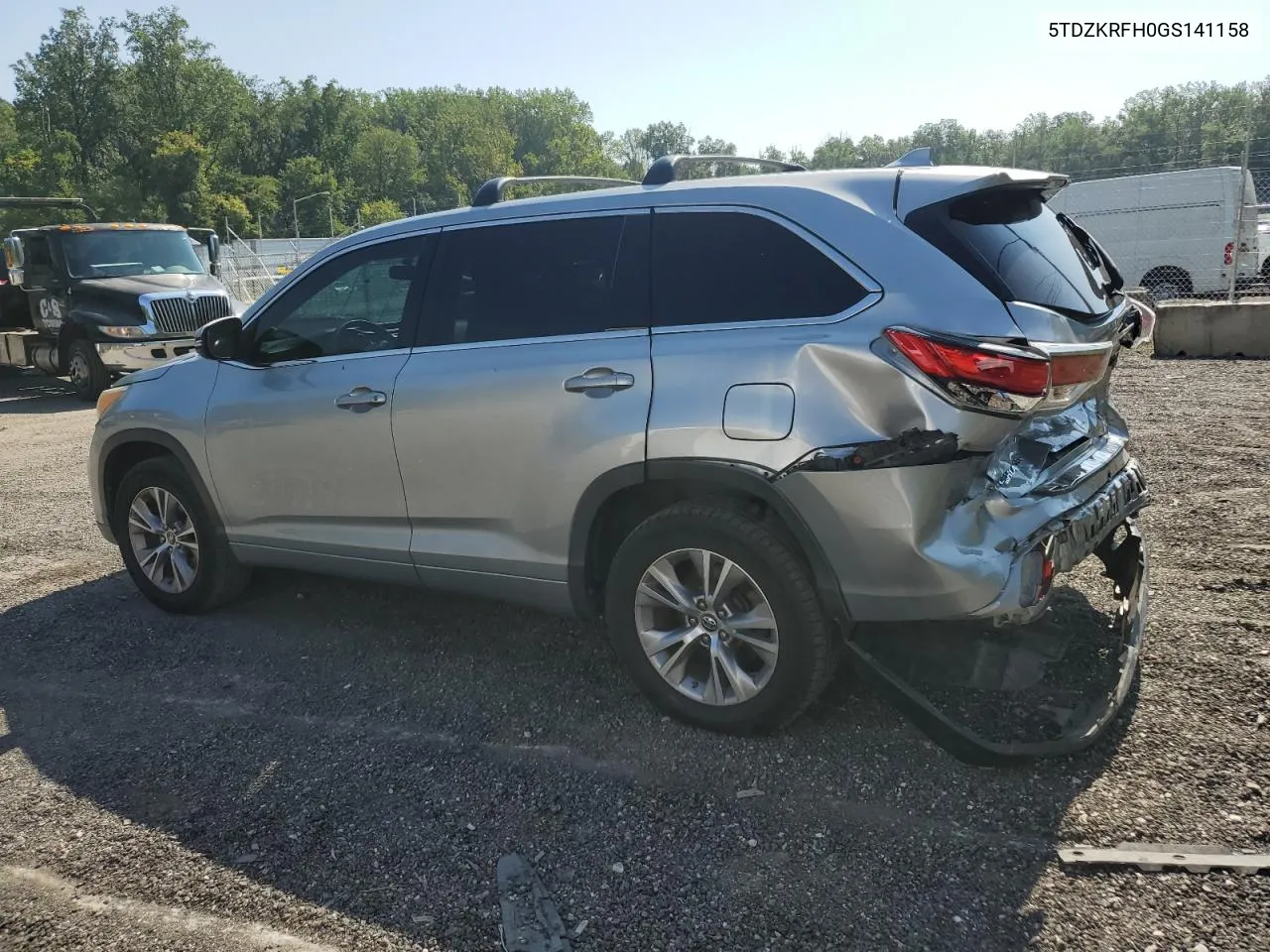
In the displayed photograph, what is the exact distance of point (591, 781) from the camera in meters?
3.27

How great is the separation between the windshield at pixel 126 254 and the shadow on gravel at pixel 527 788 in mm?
11316

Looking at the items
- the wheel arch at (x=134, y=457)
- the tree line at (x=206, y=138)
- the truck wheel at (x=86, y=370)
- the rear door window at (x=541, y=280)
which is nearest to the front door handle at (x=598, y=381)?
the rear door window at (x=541, y=280)

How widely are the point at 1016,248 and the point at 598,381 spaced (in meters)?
1.46

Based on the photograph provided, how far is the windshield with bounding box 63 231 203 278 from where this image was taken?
1415 cm

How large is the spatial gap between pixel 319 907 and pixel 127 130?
81114 millimetres

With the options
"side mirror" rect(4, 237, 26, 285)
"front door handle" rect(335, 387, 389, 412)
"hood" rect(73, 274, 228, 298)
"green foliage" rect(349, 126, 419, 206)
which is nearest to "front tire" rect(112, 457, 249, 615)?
"front door handle" rect(335, 387, 389, 412)

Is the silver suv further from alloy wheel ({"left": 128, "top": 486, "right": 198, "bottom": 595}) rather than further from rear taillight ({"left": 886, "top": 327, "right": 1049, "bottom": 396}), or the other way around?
alloy wheel ({"left": 128, "top": 486, "right": 198, "bottom": 595})

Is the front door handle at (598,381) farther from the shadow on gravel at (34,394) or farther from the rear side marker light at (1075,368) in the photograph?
the shadow on gravel at (34,394)

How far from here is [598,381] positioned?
3455 millimetres

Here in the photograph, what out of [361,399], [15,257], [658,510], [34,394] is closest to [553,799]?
[658,510]

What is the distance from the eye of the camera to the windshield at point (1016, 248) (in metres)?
3.07

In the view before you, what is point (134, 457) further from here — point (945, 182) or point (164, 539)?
point (945, 182)

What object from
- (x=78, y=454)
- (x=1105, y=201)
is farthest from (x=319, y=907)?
(x=1105, y=201)

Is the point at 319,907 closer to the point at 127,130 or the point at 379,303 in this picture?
the point at 379,303
